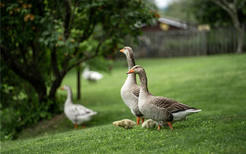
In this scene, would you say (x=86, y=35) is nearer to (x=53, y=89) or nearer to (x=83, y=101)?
(x=53, y=89)

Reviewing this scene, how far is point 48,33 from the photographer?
12945 mm

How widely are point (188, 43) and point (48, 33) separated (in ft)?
95.6

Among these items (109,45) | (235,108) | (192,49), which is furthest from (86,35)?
(192,49)

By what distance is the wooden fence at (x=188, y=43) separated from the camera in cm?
3797

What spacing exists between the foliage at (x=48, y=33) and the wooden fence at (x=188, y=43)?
69.4 feet

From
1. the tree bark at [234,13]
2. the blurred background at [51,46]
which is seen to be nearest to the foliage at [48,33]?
the blurred background at [51,46]

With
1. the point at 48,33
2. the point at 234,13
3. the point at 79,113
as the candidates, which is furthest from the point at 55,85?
the point at 234,13

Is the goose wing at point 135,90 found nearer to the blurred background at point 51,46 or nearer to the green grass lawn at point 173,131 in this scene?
the green grass lawn at point 173,131

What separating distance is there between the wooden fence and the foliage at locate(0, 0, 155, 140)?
21158 millimetres

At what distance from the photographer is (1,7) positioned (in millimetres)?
13859

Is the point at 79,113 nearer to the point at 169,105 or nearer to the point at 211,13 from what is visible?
the point at 169,105

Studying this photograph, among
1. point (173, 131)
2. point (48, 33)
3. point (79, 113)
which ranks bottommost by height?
point (79, 113)

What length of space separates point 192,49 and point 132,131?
3224 centimetres

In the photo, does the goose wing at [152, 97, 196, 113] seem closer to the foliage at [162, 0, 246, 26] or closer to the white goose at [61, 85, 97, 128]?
the white goose at [61, 85, 97, 128]
